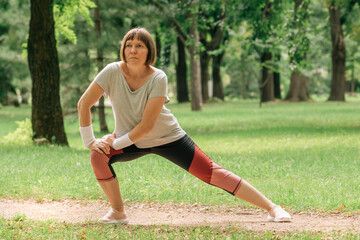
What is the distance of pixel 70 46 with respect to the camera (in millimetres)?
16922

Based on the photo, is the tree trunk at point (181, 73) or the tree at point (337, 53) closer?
the tree at point (337, 53)

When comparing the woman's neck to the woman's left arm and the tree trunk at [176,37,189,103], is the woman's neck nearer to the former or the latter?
the woman's left arm

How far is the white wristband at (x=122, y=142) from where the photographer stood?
16.3 feet

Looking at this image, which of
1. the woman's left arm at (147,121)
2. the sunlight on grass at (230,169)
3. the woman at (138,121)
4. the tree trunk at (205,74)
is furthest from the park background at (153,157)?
the tree trunk at (205,74)

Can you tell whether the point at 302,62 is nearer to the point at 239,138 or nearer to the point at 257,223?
the point at 239,138

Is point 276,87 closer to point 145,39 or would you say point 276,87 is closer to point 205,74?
point 205,74

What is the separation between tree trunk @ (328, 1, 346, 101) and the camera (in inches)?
1426

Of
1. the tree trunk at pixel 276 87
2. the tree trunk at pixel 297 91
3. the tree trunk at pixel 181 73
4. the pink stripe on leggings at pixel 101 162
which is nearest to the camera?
the pink stripe on leggings at pixel 101 162

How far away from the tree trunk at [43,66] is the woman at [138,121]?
7.76 m

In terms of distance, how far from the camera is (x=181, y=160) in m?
5.22

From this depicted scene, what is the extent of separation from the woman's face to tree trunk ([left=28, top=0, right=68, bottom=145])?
26.2ft

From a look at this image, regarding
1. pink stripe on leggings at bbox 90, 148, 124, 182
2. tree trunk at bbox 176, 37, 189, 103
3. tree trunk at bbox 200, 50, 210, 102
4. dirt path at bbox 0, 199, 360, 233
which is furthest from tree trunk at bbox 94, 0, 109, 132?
tree trunk at bbox 176, 37, 189, 103

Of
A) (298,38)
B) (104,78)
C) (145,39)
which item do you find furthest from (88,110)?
(298,38)

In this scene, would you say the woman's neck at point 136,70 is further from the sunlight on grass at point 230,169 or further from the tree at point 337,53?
the tree at point 337,53
